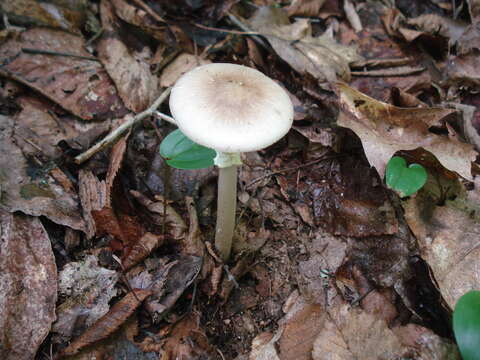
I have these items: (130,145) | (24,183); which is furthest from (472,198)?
(24,183)

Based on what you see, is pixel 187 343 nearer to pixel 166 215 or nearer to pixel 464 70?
pixel 166 215

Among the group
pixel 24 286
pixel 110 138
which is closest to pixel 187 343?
pixel 24 286

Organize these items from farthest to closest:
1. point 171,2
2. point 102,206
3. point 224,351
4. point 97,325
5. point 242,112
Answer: point 171,2 < point 102,206 < point 224,351 < point 97,325 < point 242,112

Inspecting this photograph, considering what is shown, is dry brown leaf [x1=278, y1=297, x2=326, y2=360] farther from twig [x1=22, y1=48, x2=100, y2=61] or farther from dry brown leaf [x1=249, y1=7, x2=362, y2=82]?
twig [x1=22, y1=48, x2=100, y2=61]

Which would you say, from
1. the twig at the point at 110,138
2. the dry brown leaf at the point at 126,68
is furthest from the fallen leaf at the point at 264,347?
the dry brown leaf at the point at 126,68

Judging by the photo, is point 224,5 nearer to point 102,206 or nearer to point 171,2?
point 171,2

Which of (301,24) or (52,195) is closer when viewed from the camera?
(52,195)
